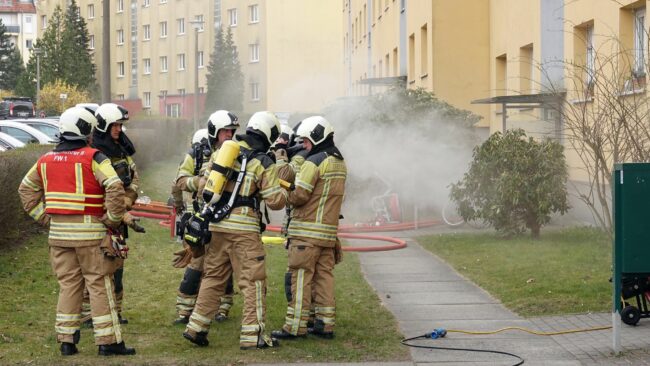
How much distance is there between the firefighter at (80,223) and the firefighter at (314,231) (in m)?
1.43

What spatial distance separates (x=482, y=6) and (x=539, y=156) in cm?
1083

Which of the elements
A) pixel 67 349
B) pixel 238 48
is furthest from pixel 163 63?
pixel 67 349

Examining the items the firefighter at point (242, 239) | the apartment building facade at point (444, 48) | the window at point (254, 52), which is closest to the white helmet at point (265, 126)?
the firefighter at point (242, 239)

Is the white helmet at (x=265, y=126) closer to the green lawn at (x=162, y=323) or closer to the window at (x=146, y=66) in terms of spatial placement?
the green lawn at (x=162, y=323)

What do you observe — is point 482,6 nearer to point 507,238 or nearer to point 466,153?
point 466,153

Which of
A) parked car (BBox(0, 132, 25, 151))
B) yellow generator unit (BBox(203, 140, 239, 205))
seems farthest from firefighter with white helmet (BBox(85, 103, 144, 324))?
parked car (BBox(0, 132, 25, 151))

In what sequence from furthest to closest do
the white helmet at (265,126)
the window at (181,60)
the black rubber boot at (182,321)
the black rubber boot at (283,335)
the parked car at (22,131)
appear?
the window at (181,60) < the parked car at (22,131) < the black rubber boot at (182,321) < the black rubber boot at (283,335) < the white helmet at (265,126)

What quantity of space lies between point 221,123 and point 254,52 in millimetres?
53755

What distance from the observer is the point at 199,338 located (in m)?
7.72

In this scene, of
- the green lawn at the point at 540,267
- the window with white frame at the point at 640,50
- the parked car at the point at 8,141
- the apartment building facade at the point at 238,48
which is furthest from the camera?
the apartment building facade at the point at 238,48

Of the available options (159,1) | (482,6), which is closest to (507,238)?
(482,6)

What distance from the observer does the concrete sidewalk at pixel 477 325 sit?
7430 millimetres

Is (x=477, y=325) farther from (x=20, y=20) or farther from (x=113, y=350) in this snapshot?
(x=20, y=20)

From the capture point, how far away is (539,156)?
14.7 meters
